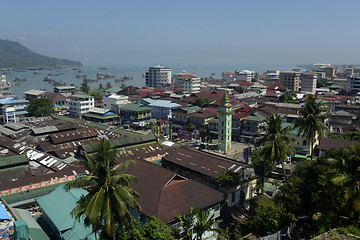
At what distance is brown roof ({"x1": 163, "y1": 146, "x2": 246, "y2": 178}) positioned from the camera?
3038cm

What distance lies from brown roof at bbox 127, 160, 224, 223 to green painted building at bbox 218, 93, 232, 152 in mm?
29279

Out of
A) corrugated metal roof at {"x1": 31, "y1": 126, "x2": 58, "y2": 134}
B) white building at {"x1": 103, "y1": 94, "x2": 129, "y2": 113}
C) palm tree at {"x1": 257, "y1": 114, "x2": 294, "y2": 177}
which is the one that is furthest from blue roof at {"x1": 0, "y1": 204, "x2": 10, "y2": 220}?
white building at {"x1": 103, "y1": 94, "x2": 129, "y2": 113}

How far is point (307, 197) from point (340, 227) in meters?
5.51

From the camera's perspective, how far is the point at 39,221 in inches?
1087

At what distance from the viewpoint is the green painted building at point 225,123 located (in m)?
55.1

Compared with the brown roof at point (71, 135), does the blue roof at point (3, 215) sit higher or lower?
higher

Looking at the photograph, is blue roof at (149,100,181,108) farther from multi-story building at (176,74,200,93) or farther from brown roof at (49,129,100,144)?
multi-story building at (176,74,200,93)

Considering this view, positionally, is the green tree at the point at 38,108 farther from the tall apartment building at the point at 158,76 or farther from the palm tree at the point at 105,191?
the tall apartment building at the point at 158,76

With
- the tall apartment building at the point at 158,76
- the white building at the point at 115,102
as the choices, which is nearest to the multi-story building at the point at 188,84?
the tall apartment building at the point at 158,76

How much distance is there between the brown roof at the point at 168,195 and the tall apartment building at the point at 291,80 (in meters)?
134

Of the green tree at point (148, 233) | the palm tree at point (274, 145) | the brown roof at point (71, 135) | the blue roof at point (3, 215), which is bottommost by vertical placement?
the brown roof at point (71, 135)

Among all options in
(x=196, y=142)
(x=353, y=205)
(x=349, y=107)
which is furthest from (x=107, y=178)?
(x=349, y=107)

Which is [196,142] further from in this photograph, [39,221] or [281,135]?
[39,221]

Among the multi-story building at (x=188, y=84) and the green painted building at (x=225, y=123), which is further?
the multi-story building at (x=188, y=84)
